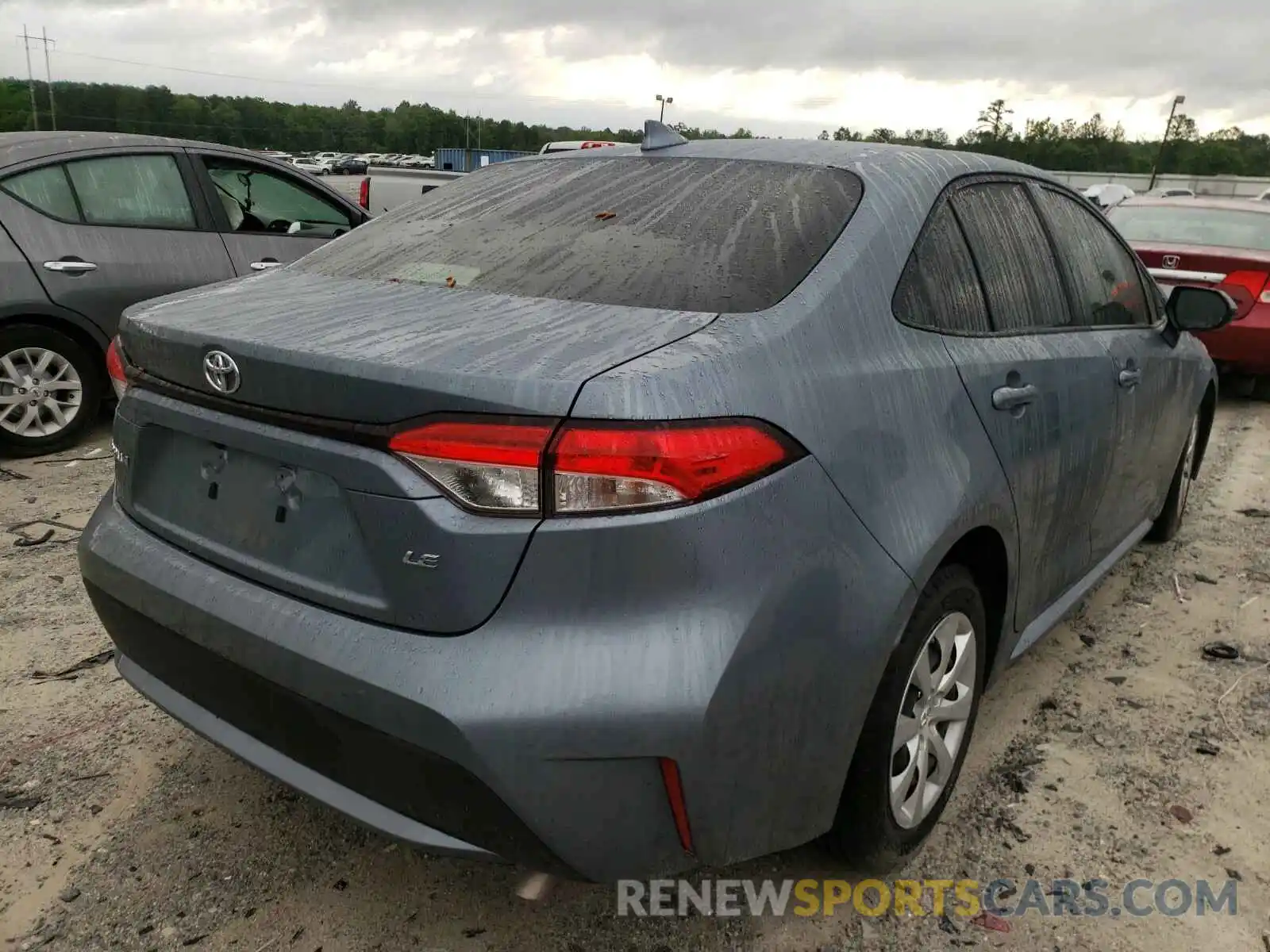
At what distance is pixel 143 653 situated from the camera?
2094 millimetres

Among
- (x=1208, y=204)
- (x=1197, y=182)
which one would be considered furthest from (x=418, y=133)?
(x=1208, y=204)

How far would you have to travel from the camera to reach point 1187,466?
14.4 ft

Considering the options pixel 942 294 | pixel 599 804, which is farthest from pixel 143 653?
pixel 942 294

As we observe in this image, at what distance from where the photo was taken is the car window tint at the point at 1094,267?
9.72 ft

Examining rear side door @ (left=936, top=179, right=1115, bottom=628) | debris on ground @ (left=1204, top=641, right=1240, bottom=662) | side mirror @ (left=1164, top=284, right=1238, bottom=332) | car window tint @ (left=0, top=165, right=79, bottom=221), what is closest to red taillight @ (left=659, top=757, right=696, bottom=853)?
rear side door @ (left=936, top=179, right=1115, bottom=628)

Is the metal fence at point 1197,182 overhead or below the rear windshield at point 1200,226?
overhead

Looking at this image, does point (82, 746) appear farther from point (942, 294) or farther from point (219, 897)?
point (942, 294)

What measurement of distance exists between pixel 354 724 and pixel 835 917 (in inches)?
46.3

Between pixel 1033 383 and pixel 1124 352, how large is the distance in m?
0.82

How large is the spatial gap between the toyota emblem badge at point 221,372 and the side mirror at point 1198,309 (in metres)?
3.18

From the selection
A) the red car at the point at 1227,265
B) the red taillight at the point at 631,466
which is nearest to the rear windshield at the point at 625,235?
the red taillight at the point at 631,466

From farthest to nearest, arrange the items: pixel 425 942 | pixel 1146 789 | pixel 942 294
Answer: pixel 1146 789 < pixel 942 294 < pixel 425 942

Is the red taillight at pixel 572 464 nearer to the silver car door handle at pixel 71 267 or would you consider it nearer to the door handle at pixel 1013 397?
the door handle at pixel 1013 397

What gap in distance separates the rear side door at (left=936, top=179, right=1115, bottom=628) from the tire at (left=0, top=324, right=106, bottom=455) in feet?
15.0
